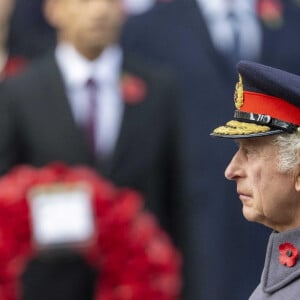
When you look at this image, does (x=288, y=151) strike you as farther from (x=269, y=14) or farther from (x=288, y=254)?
(x=269, y=14)

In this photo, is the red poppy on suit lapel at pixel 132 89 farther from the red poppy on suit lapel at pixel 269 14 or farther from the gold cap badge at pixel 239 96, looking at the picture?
the gold cap badge at pixel 239 96

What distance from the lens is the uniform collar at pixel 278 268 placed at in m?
4.94

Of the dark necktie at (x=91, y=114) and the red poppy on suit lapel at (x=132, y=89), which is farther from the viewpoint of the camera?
the red poppy on suit lapel at (x=132, y=89)

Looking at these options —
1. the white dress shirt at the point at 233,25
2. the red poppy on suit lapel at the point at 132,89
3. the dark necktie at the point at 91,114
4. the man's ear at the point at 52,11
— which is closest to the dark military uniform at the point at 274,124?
the dark necktie at the point at 91,114

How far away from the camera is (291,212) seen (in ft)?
16.1

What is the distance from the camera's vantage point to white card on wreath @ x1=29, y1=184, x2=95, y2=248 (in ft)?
27.5

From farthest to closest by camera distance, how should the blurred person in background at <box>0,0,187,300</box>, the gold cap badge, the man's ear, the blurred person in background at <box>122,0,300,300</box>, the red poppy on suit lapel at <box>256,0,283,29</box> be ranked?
1. the red poppy on suit lapel at <box>256,0,283,29</box>
2. the man's ear
3. the blurred person in background at <box>122,0,300,300</box>
4. the blurred person in background at <box>0,0,187,300</box>
5. the gold cap badge

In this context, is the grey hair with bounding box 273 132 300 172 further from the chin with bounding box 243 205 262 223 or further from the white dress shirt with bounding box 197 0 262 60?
the white dress shirt with bounding box 197 0 262 60

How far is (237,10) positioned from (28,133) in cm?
179

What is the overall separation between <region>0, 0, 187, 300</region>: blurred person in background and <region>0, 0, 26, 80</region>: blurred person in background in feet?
3.33

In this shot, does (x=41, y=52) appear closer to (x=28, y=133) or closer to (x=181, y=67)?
(x=181, y=67)

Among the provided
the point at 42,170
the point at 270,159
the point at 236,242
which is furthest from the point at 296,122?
the point at 236,242

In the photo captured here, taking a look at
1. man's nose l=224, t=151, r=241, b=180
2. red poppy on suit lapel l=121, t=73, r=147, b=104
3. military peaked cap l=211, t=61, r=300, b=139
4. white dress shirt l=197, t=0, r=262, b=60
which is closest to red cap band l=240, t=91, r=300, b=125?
military peaked cap l=211, t=61, r=300, b=139

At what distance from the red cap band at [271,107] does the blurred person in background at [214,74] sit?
13.1ft
